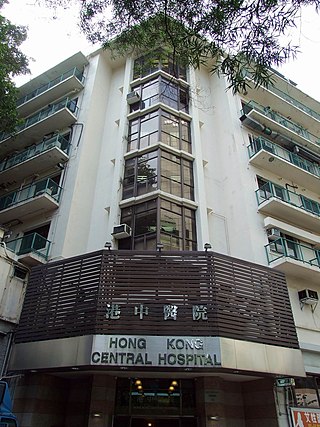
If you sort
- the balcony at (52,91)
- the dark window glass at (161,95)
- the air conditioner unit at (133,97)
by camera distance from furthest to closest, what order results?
the balcony at (52,91)
the air conditioner unit at (133,97)
the dark window glass at (161,95)

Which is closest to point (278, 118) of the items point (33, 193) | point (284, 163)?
point (284, 163)

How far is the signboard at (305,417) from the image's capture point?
1008cm

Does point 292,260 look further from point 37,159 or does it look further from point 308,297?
point 37,159

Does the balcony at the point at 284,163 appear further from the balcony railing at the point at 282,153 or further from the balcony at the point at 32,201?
the balcony at the point at 32,201

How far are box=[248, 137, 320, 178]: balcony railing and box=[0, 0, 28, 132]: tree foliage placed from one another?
A: 421 inches

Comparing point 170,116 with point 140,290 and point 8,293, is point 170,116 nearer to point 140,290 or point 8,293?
point 140,290

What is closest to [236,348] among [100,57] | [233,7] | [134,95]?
[233,7]

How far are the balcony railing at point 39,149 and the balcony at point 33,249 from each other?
181 inches

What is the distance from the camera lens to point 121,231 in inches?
489

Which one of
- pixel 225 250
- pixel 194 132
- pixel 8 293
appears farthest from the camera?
pixel 194 132

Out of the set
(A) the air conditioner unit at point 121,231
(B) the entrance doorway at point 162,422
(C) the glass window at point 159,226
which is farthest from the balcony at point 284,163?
(B) the entrance doorway at point 162,422

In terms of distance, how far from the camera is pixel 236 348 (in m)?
8.93

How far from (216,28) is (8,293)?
35.6 feet

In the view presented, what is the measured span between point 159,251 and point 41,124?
11020 millimetres
